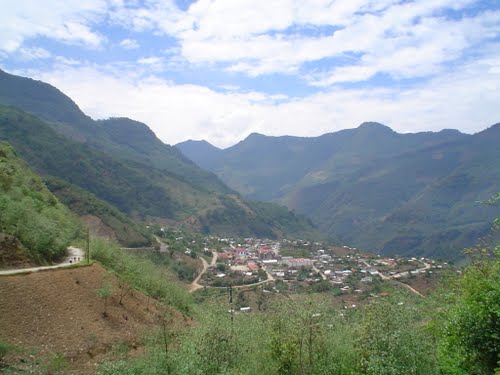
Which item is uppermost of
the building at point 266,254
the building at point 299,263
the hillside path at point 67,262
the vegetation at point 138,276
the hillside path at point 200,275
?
the hillside path at point 67,262

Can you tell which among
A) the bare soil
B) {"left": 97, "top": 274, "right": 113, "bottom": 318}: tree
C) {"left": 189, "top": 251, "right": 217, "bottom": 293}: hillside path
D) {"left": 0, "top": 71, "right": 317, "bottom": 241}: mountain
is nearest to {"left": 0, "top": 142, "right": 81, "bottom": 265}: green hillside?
the bare soil

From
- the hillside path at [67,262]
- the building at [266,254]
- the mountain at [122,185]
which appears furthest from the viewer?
the mountain at [122,185]

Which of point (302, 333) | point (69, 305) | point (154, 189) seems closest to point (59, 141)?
point (154, 189)

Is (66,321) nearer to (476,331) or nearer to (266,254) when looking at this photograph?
(476,331)

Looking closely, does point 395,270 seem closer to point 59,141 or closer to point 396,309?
point 396,309

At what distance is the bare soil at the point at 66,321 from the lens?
69.1 feet

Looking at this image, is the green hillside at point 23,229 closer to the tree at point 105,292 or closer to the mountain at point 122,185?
the tree at point 105,292

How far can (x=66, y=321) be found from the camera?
24.4m

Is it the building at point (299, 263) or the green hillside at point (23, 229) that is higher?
the green hillside at point (23, 229)

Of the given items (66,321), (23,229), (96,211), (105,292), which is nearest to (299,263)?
(96,211)

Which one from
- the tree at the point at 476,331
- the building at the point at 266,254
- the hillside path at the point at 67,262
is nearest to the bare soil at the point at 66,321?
the hillside path at the point at 67,262

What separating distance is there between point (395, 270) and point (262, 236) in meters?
85.0

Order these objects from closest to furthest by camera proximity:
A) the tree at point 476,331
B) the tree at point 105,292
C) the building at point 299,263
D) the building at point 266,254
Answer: the tree at point 476,331
the tree at point 105,292
the building at point 299,263
the building at point 266,254

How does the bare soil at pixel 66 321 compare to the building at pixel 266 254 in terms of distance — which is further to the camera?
the building at pixel 266 254
